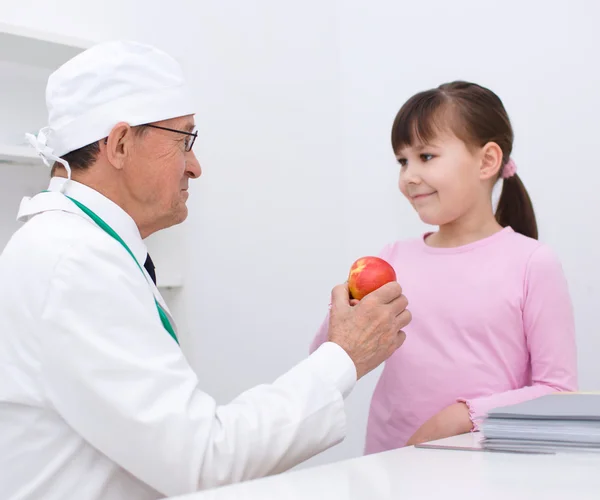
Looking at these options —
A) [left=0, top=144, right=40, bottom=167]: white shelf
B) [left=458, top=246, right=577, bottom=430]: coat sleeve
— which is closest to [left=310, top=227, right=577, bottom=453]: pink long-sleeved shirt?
[left=458, top=246, right=577, bottom=430]: coat sleeve

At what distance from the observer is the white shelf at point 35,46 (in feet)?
6.01

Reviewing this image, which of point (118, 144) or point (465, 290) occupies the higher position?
point (118, 144)

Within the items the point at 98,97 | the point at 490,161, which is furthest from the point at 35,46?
the point at 490,161

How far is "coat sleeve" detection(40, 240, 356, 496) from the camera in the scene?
100 cm

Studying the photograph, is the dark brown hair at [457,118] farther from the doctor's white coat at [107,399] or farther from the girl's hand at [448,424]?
the doctor's white coat at [107,399]

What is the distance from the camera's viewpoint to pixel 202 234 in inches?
93.6

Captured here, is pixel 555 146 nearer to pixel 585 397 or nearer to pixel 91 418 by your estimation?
pixel 585 397

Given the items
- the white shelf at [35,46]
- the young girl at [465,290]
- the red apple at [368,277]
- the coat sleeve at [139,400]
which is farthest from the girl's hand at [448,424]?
the white shelf at [35,46]

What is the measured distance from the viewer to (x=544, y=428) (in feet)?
3.56

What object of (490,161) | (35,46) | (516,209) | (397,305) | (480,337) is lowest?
(480,337)

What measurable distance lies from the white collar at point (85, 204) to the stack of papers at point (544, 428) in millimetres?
696

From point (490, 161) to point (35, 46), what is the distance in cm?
120

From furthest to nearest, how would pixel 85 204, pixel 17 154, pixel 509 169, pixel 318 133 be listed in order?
pixel 318 133
pixel 17 154
pixel 509 169
pixel 85 204

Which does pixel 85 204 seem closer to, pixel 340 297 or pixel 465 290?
pixel 340 297
